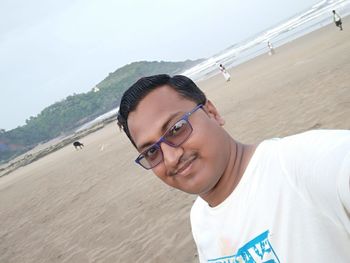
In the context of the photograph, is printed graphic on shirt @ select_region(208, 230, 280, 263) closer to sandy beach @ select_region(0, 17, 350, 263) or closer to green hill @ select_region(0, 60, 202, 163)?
sandy beach @ select_region(0, 17, 350, 263)

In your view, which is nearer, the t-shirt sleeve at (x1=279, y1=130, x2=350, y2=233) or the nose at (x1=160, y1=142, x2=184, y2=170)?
the t-shirt sleeve at (x1=279, y1=130, x2=350, y2=233)

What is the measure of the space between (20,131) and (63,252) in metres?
95.4

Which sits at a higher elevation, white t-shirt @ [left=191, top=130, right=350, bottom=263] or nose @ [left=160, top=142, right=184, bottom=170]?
nose @ [left=160, top=142, right=184, bottom=170]

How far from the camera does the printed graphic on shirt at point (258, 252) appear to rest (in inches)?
47.7

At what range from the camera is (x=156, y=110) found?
5.18 feet

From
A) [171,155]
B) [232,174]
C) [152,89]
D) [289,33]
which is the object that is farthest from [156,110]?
[289,33]

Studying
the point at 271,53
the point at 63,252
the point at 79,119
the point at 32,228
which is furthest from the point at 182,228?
the point at 79,119

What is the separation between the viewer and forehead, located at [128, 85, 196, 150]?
1.58 m

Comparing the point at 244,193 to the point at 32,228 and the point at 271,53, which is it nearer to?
the point at 32,228

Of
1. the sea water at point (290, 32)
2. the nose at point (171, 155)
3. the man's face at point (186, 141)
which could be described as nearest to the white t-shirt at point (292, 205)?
the man's face at point (186, 141)

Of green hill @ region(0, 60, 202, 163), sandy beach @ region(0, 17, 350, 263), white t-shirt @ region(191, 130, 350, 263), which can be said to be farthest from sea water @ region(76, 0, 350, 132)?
green hill @ region(0, 60, 202, 163)

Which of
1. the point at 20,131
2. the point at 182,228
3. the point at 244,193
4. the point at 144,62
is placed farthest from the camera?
the point at 144,62

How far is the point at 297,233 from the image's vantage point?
3.73ft

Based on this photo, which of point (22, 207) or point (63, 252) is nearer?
point (63, 252)
